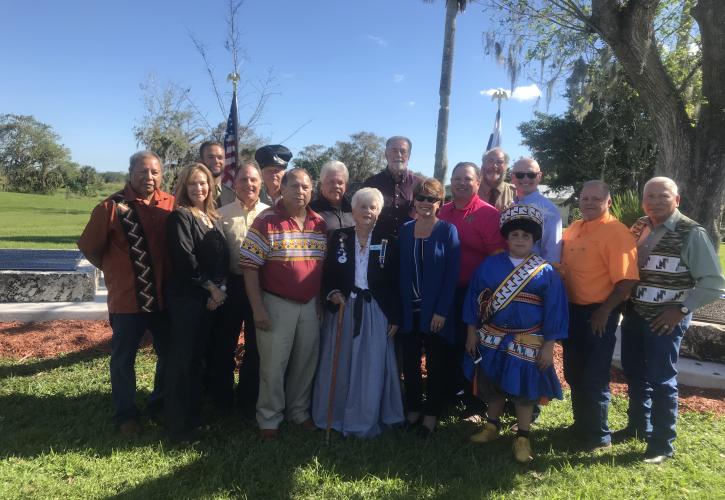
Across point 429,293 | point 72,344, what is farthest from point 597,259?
point 72,344

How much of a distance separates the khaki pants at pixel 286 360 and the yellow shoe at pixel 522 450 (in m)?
1.64

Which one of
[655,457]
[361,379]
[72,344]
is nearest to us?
[655,457]

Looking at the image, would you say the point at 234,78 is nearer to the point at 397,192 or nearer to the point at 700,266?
the point at 397,192

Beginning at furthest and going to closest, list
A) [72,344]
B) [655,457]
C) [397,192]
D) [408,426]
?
[72,344] < [397,192] < [408,426] < [655,457]

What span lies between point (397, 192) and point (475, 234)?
1.05 m

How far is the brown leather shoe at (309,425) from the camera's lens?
377 cm

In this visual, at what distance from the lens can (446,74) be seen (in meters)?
12.0

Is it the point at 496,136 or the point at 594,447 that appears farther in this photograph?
the point at 496,136

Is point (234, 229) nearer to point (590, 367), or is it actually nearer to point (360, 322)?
point (360, 322)

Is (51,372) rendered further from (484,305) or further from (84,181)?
(84,181)

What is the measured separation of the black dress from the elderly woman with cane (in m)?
0.87

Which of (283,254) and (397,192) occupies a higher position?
(397,192)

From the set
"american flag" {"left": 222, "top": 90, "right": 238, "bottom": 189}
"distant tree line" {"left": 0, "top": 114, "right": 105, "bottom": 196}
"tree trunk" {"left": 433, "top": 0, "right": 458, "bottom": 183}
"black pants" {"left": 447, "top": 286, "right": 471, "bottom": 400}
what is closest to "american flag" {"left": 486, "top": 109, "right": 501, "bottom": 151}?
"tree trunk" {"left": 433, "top": 0, "right": 458, "bottom": 183}

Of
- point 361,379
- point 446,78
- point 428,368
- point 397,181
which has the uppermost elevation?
point 446,78
